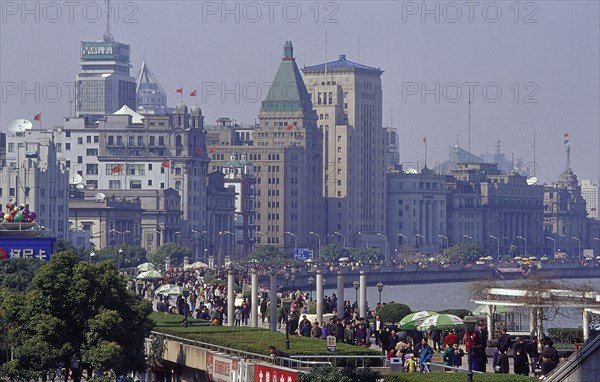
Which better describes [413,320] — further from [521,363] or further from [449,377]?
[449,377]

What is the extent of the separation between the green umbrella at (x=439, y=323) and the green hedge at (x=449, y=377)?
1274 cm

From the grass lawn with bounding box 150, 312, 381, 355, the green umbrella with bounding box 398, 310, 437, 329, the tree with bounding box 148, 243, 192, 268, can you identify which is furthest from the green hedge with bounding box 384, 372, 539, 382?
the tree with bounding box 148, 243, 192, 268

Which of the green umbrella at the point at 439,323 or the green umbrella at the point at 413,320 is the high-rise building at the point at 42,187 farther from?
the green umbrella at the point at 439,323

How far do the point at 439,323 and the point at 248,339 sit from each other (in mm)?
5492

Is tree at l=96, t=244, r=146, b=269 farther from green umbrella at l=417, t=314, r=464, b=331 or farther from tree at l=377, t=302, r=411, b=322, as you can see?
green umbrella at l=417, t=314, r=464, b=331

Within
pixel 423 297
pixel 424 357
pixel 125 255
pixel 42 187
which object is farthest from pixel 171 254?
pixel 424 357

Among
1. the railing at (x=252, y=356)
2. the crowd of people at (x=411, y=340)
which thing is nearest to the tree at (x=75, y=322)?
the railing at (x=252, y=356)

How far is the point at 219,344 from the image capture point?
164 feet

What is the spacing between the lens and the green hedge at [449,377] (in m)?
38.0

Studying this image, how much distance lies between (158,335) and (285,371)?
12.8 m

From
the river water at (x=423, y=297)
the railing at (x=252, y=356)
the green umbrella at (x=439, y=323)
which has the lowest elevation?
the river water at (x=423, y=297)

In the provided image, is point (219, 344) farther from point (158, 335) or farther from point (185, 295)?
point (185, 295)

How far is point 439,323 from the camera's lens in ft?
173

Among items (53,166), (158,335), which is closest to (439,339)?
(158,335)
